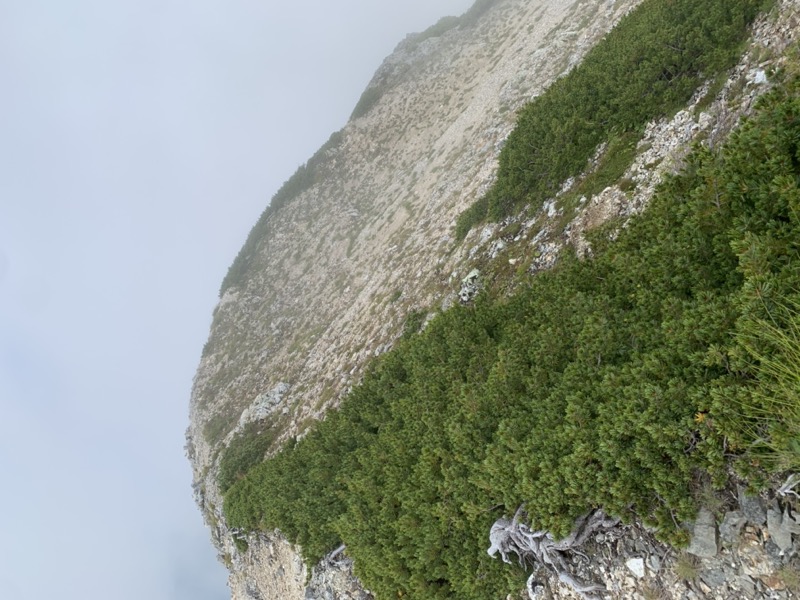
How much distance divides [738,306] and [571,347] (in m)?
3.77

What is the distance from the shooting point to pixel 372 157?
49906 millimetres

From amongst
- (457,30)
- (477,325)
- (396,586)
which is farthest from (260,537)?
(457,30)

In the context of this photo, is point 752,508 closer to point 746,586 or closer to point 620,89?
point 746,586

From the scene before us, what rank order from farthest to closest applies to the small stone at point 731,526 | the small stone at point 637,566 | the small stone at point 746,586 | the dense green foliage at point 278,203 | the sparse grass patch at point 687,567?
1. the dense green foliage at point 278,203
2. the small stone at point 637,566
3. the sparse grass patch at point 687,567
4. the small stone at point 731,526
5. the small stone at point 746,586

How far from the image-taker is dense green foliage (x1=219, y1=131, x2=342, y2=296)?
173ft

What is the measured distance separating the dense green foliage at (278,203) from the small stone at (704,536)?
5025 centimetres

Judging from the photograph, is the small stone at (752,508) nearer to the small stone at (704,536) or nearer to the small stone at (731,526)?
the small stone at (731,526)

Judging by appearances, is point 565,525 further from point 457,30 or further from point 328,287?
point 457,30

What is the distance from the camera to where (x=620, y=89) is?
1578cm

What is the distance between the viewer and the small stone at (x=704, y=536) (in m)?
6.19

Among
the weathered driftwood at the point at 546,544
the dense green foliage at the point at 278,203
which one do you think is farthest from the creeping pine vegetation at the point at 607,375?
the dense green foliage at the point at 278,203

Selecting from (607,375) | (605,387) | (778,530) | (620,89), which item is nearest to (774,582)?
(778,530)

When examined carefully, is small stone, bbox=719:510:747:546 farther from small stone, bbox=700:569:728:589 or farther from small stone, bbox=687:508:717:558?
small stone, bbox=700:569:728:589

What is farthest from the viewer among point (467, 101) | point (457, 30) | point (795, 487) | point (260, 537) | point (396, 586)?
point (457, 30)
